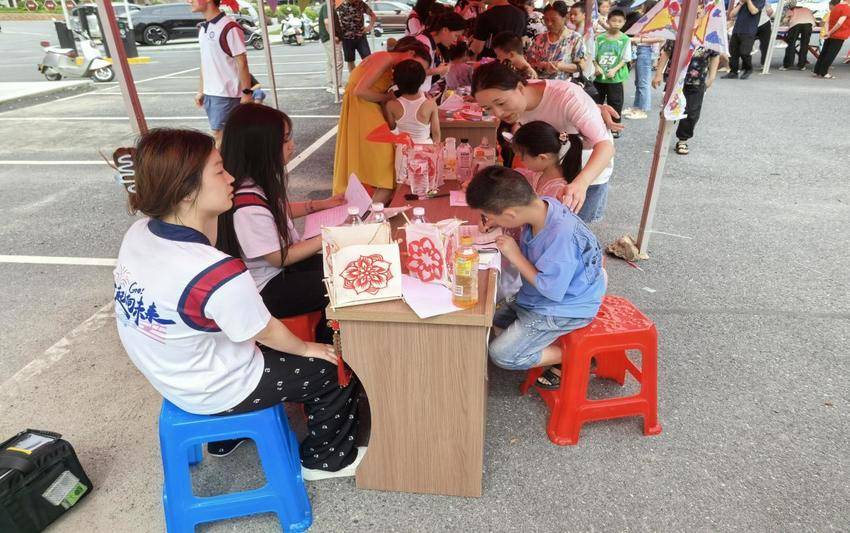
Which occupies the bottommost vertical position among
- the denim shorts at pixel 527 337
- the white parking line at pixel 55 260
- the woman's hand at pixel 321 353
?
the white parking line at pixel 55 260

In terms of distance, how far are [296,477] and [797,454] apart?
197 cm

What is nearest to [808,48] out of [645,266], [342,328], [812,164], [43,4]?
[812,164]

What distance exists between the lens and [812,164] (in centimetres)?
555

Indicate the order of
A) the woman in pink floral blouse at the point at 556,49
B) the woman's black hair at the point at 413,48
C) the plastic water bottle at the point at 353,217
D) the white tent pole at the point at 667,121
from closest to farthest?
the plastic water bottle at the point at 353,217 < the white tent pole at the point at 667,121 < the woman's black hair at the point at 413,48 < the woman in pink floral blouse at the point at 556,49

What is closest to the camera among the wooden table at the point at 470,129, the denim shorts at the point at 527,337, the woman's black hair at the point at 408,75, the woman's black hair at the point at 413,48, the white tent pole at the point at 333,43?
the denim shorts at the point at 527,337

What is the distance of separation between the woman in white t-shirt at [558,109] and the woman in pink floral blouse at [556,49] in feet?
11.6

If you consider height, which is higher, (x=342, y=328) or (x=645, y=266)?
(x=342, y=328)

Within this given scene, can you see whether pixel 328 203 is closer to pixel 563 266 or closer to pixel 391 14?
pixel 563 266

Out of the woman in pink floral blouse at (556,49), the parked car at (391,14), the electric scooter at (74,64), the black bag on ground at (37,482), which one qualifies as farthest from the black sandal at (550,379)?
the parked car at (391,14)

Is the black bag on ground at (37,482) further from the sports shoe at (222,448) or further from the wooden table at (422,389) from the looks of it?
the wooden table at (422,389)

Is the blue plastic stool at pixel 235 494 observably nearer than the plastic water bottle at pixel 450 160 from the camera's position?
Yes

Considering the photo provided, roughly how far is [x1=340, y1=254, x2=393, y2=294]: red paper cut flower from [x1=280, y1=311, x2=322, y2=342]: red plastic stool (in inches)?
27.3

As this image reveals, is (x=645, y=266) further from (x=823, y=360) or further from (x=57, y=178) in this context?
(x=57, y=178)

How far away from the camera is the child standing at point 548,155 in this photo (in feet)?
7.98
